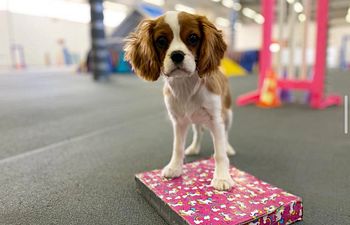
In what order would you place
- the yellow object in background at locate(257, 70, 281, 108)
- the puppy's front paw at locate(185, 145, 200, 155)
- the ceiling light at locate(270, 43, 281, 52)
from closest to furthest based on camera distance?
the puppy's front paw at locate(185, 145, 200, 155), the yellow object in background at locate(257, 70, 281, 108), the ceiling light at locate(270, 43, 281, 52)

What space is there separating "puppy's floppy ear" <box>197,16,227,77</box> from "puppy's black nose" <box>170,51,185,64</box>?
111mm

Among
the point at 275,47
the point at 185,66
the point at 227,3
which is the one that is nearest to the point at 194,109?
the point at 185,66

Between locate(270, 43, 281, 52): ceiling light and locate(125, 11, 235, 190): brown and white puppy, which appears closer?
locate(125, 11, 235, 190): brown and white puppy

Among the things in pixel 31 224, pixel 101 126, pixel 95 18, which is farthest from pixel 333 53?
pixel 31 224

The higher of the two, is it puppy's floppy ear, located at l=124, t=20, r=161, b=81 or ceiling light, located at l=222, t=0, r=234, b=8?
ceiling light, located at l=222, t=0, r=234, b=8

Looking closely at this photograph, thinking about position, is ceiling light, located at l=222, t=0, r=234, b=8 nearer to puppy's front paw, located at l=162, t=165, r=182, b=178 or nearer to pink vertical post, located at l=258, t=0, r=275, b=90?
pink vertical post, located at l=258, t=0, r=275, b=90

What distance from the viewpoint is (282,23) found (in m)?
3.54

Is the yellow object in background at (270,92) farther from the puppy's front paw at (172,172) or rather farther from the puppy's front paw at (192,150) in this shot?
the puppy's front paw at (172,172)

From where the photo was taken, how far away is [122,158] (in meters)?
1.78

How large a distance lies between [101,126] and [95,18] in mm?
4756

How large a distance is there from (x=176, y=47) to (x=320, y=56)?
9.26ft

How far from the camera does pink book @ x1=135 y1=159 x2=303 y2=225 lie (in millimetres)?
968

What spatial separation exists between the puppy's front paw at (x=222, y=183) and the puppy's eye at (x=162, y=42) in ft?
1.94

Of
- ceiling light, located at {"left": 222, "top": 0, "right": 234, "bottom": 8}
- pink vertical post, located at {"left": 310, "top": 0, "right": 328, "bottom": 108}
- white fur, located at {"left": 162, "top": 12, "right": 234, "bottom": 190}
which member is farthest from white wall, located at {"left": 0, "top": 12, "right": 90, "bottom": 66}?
white fur, located at {"left": 162, "top": 12, "right": 234, "bottom": 190}
